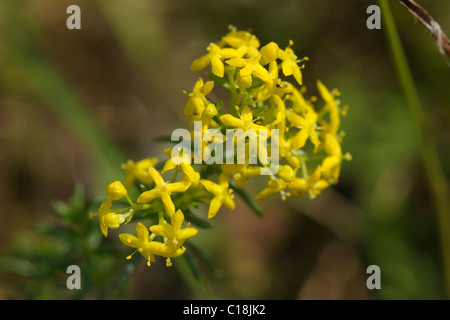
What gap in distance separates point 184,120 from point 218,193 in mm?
3902

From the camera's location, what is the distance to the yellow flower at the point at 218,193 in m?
3.41

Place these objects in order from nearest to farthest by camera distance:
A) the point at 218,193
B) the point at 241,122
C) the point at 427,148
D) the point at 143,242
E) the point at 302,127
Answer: the point at 241,122, the point at 143,242, the point at 218,193, the point at 302,127, the point at 427,148

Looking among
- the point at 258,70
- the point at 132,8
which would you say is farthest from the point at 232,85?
the point at 132,8

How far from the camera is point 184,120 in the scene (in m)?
7.21

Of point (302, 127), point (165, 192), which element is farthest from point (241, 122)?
point (165, 192)

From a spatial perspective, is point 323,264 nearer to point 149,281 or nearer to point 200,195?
point 149,281

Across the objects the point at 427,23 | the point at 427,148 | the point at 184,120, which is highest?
the point at 184,120

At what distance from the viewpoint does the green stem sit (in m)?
4.54

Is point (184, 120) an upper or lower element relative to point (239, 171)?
upper

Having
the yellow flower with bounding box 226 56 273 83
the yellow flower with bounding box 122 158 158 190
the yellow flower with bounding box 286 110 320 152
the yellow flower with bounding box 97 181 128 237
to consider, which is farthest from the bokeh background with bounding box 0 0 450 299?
the yellow flower with bounding box 226 56 273 83

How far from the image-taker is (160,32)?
24.1ft

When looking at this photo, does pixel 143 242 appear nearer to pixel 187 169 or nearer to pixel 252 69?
pixel 187 169

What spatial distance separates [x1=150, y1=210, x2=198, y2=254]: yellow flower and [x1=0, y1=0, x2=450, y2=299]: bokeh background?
2.64 metres

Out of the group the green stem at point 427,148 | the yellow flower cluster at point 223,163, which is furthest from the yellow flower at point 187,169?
the green stem at point 427,148
